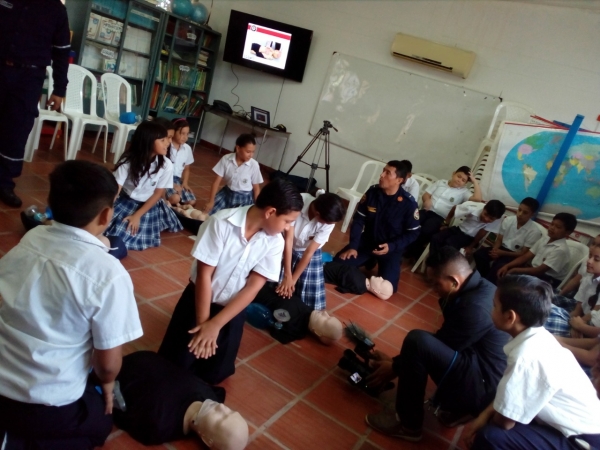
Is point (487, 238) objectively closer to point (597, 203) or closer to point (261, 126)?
point (597, 203)

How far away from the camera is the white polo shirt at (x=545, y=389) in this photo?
1453 millimetres

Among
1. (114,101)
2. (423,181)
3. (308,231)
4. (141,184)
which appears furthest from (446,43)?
(141,184)


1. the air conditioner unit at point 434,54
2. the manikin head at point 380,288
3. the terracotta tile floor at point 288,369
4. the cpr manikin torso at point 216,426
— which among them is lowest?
the terracotta tile floor at point 288,369

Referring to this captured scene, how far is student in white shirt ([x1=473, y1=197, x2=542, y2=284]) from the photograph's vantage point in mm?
3947

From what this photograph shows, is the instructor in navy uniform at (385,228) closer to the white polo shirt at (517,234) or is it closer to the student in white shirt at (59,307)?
the white polo shirt at (517,234)

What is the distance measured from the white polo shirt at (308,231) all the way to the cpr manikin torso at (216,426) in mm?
1313

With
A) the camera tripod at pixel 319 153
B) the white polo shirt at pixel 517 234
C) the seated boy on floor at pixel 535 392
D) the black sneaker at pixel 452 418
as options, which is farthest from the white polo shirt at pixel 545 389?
the camera tripod at pixel 319 153

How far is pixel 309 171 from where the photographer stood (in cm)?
621

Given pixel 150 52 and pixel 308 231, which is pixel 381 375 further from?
pixel 150 52

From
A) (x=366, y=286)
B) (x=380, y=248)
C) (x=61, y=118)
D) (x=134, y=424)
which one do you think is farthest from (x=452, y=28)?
(x=134, y=424)

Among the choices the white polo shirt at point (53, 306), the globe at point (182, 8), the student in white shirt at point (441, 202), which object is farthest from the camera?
the globe at point (182, 8)

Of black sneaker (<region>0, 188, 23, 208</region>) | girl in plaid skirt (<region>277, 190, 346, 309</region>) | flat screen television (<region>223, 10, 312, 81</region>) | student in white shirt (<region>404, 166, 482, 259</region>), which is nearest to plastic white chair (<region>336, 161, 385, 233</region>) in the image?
student in white shirt (<region>404, 166, 482, 259</region>)

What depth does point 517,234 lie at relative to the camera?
403cm

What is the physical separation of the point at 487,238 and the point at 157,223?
3079mm
